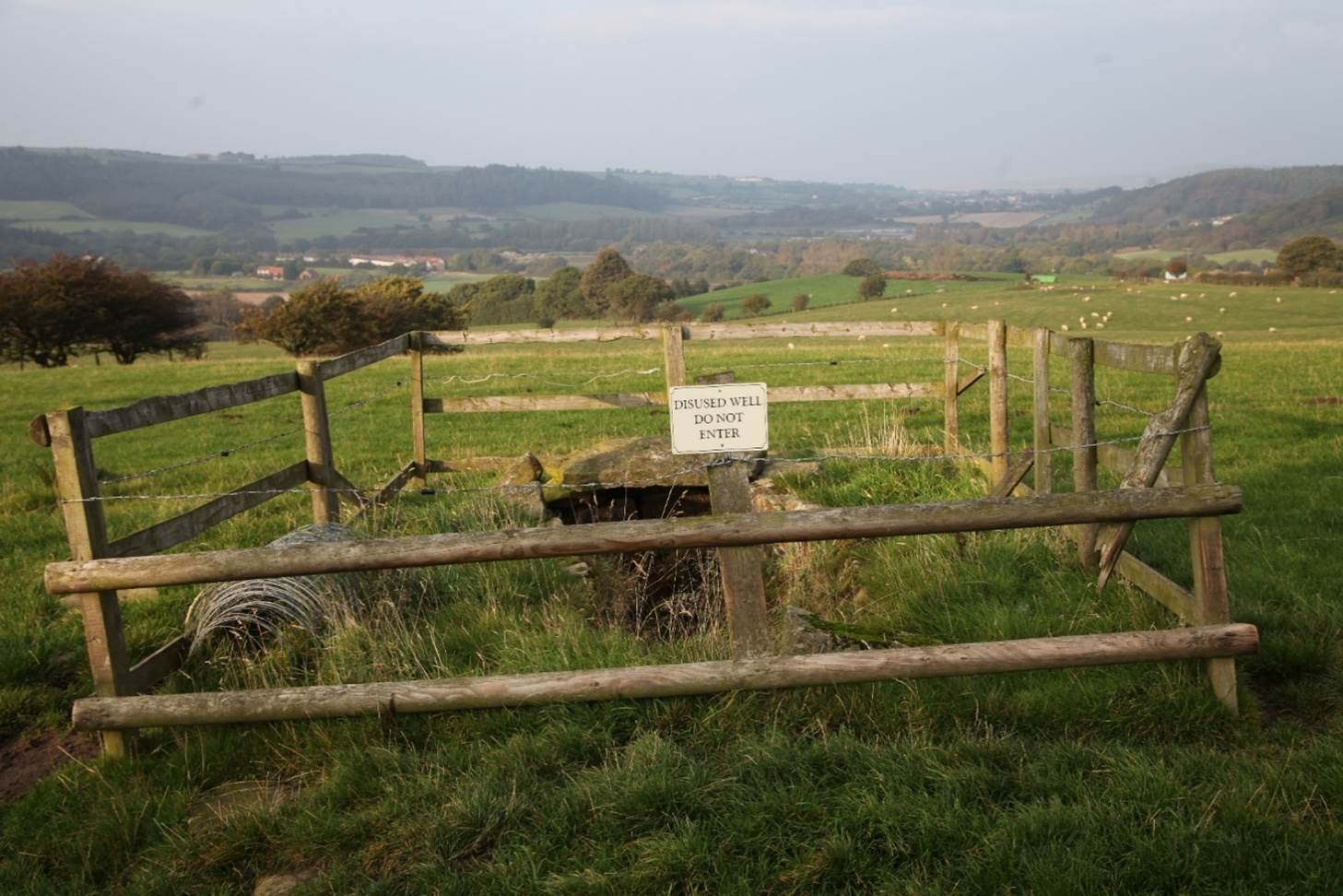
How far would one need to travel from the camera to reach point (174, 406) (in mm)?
5660

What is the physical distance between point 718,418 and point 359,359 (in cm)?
537

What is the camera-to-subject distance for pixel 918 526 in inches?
167

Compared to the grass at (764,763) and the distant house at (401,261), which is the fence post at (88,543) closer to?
the grass at (764,763)

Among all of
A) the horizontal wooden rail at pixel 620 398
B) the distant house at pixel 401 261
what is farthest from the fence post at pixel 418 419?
the distant house at pixel 401 261

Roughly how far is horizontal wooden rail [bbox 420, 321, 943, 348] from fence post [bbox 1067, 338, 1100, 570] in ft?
14.3

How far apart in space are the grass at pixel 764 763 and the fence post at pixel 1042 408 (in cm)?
53

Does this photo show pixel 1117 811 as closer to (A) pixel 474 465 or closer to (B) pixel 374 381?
(A) pixel 474 465

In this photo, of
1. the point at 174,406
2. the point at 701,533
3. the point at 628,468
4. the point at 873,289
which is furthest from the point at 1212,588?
the point at 873,289

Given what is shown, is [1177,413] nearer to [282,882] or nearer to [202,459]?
[282,882]

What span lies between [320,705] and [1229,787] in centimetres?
356

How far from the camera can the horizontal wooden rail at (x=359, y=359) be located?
8367 mm

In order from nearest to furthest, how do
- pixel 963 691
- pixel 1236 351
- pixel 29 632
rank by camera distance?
pixel 963 691
pixel 29 632
pixel 1236 351

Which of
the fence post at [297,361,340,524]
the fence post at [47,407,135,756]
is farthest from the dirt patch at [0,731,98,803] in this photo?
the fence post at [297,361,340,524]

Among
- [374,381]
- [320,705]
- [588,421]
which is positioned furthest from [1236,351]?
[320,705]
